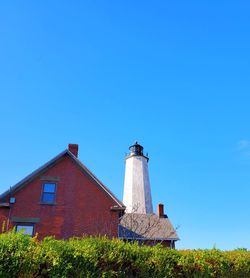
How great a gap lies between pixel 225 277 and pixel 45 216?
12.8 metres

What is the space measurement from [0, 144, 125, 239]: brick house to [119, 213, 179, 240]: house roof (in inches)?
231

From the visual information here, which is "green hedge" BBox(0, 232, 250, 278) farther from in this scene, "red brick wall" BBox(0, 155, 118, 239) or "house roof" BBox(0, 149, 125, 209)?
"house roof" BBox(0, 149, 125, 209)

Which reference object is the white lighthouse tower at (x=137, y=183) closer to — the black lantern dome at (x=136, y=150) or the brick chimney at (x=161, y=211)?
the black lantern dome at (x=136, y=150)

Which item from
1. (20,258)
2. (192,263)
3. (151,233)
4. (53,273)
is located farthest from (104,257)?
(151,233)

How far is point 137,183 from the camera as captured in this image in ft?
140

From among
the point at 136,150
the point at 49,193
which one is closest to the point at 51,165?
the point at 49,193

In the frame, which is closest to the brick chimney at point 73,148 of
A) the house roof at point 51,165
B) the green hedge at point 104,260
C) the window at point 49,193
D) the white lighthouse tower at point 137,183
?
the house roof at point 51,165

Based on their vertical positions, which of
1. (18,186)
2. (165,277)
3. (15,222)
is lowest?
(165,277)

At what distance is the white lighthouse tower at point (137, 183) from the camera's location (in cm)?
4069

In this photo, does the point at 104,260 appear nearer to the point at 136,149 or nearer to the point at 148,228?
the point at 148,228

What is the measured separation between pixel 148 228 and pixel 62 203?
8857 mm

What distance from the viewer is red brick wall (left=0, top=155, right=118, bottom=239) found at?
781 inches

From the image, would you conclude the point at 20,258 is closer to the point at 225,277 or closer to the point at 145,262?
the point at 145,262

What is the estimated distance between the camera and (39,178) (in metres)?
21.1
